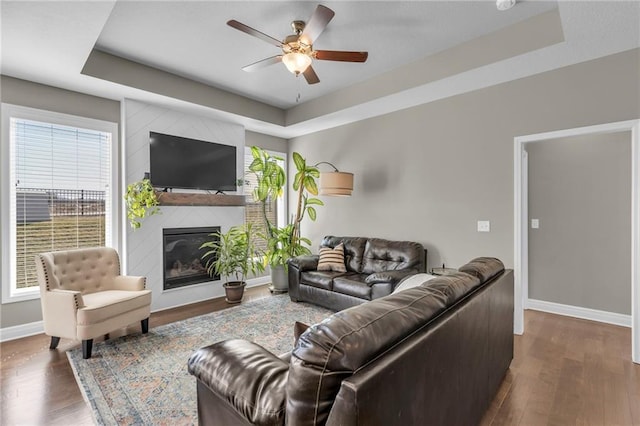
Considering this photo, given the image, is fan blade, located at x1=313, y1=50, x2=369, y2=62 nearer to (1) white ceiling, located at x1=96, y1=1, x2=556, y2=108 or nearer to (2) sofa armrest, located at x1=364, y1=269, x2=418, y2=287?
(1) white ceiling, located at x1=96, y1=1, x2=556, y2=108

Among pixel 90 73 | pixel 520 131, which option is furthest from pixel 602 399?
pixel 90 73

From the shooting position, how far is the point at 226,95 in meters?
4.40

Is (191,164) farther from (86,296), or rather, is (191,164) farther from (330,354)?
(330,354)

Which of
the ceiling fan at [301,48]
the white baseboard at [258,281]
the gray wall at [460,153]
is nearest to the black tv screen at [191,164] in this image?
the white baseboard at [258,281]

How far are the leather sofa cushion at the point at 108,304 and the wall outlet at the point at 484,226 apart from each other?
3742mm

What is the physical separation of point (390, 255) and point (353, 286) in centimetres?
72

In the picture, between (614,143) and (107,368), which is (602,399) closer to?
(614,143)

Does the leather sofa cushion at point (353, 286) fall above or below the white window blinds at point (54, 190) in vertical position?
below

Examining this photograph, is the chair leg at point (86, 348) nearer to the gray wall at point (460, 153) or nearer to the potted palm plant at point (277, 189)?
the potted palm plant at point (277, 189)

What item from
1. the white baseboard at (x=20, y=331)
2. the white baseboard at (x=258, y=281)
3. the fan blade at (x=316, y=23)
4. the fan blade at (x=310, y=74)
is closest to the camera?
the fan blade at (x=316, y=23)

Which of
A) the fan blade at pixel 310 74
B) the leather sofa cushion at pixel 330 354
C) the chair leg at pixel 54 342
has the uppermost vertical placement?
the fan blade at pixel 310 74

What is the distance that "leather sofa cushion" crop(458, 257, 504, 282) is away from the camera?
6.43ft

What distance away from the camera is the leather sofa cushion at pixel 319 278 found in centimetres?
395

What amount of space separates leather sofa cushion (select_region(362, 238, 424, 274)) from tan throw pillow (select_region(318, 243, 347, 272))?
316mm
